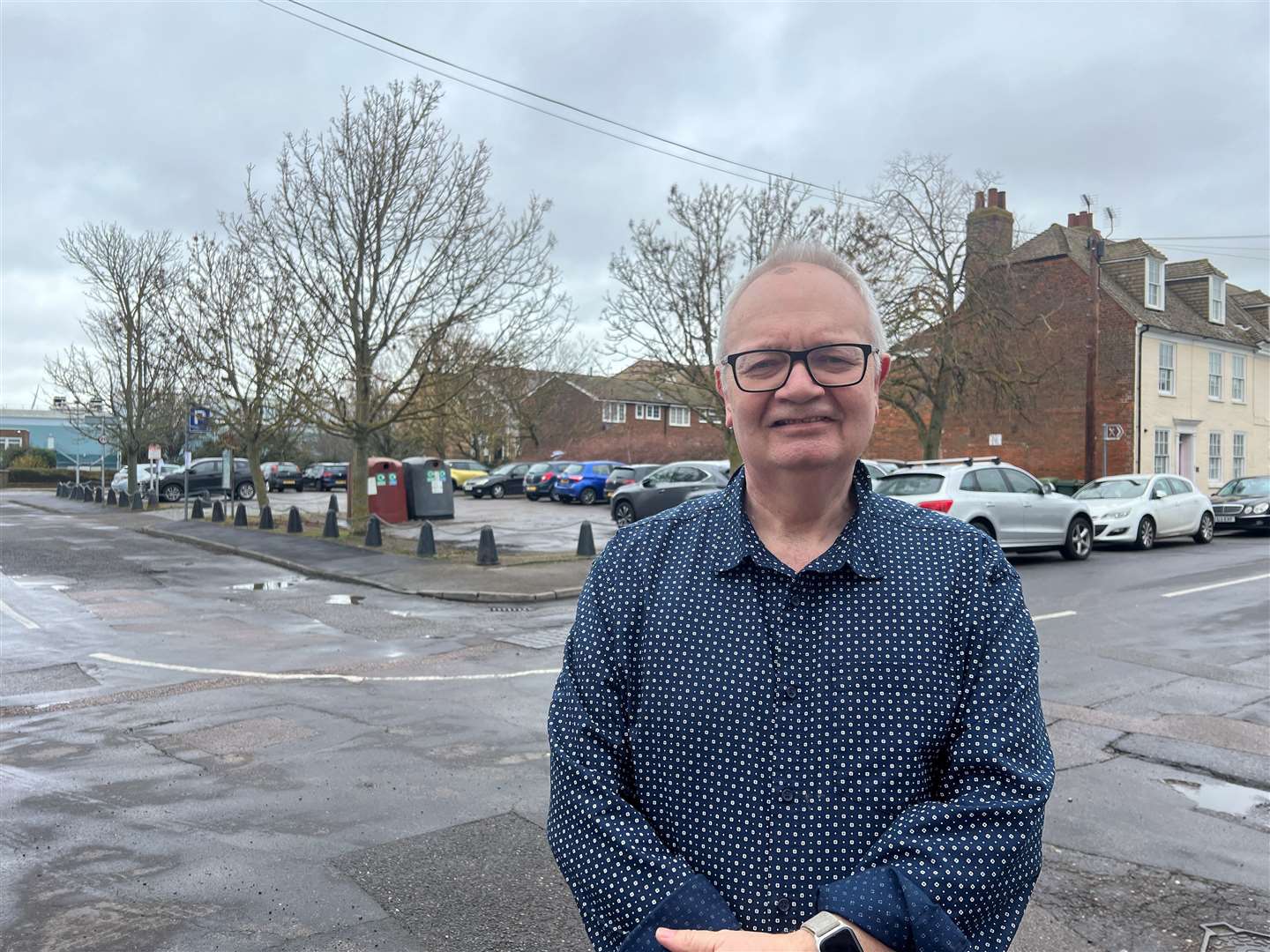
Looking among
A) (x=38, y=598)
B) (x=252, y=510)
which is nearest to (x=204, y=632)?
(x=38, y=598)

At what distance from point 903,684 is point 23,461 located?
2885 inches

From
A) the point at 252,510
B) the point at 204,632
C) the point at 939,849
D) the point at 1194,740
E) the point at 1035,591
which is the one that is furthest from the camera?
the point at 252,510

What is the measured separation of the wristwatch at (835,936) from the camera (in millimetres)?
1538

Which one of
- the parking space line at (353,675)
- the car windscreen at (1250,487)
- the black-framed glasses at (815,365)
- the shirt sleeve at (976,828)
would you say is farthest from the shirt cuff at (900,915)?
the car windscreen at (1250,487)

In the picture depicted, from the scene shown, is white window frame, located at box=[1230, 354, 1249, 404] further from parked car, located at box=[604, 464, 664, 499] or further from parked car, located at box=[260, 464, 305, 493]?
parked car, located at box=[260, 464, 305, 493]

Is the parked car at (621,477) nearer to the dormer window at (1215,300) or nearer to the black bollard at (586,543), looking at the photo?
the black bollard at (586,543)

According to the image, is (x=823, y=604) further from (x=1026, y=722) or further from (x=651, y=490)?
(x=651, y=490)

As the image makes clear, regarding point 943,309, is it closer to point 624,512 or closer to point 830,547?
point 624,512

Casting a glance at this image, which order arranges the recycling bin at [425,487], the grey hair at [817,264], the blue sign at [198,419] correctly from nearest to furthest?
1. the grey hair at [817,264]
2. the recycling bin at [425,487]
3. the blue sign at [198,419]

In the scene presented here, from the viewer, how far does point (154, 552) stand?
20.3 m

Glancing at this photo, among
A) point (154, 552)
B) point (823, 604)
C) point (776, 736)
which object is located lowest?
point (154, 552)

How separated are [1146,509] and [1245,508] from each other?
19.7ft

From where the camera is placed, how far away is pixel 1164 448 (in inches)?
1344

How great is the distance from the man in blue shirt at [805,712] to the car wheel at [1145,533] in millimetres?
19390
